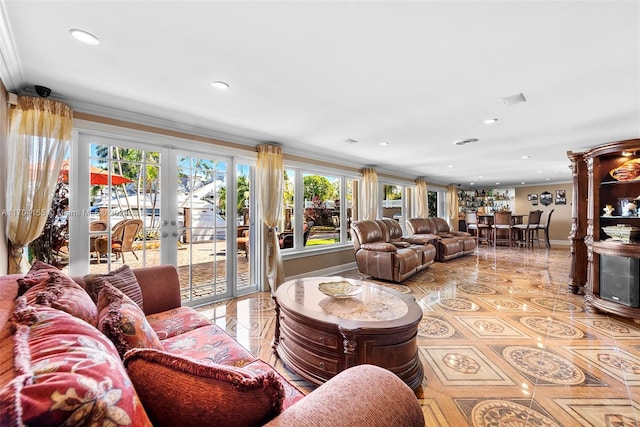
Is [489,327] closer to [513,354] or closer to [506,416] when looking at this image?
[513,354]

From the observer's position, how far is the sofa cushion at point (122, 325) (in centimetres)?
92

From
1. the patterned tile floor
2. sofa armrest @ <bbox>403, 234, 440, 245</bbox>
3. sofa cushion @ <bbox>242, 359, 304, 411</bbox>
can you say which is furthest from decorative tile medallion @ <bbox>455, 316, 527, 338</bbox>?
sofa armrest @ <bbox>403, 234, 440, 245</bbox>

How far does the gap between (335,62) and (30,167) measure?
2.57 meters

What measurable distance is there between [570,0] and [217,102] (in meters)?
2.56

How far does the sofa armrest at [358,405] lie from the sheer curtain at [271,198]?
3126 mm

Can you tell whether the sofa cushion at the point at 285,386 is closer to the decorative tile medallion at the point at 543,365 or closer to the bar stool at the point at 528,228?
the decorative tile medallion at the point at 543,365

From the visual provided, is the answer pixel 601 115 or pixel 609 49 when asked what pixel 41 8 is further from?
pixel 601 115

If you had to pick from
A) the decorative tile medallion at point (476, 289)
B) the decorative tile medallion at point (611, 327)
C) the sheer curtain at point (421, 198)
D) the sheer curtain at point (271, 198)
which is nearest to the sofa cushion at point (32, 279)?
the sheer curtain at point (271, 198)

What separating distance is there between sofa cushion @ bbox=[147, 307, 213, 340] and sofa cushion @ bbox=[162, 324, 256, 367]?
7 cm

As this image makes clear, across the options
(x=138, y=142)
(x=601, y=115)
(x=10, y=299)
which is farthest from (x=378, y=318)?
(x=601, y=115)

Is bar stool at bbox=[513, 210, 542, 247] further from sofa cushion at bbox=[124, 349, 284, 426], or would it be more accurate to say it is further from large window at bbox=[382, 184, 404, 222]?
sofa cushion at bbox=[124, 349, 284, 426]

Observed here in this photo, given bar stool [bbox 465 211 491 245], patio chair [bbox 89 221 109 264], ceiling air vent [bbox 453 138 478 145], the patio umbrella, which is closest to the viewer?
the patio umbrella

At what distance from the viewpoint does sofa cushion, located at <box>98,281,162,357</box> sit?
92cm

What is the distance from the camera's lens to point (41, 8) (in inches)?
55.4
